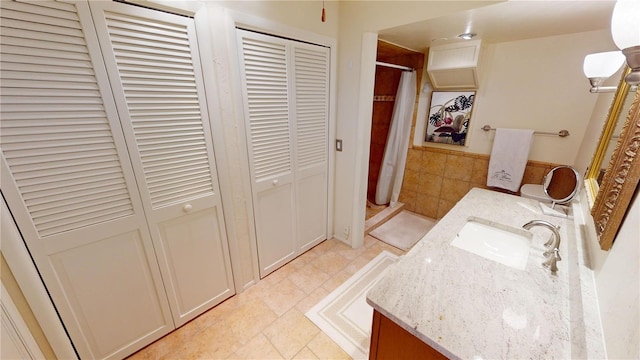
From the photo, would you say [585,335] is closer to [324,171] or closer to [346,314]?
[346,314]

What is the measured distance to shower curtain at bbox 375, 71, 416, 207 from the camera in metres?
2.69

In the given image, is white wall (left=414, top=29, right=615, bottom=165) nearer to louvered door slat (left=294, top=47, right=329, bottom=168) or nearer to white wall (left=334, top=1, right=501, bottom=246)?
white wall (left=334, top=1, right=501, bottom=246)

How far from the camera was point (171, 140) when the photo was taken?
124cm

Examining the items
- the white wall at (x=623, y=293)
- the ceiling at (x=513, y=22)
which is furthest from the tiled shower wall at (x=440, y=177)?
the white wall at (x=623, y=293)

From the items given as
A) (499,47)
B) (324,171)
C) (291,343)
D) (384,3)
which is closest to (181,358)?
(291,343)

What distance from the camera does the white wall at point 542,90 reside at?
5.96 feet

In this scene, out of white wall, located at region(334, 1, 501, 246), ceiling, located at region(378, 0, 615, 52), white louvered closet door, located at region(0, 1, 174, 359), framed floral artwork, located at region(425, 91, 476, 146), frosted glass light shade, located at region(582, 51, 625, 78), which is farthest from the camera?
framed floral artwork, located at region(425, 91, 476, 146)

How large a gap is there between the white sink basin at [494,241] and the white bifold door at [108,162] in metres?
1.48

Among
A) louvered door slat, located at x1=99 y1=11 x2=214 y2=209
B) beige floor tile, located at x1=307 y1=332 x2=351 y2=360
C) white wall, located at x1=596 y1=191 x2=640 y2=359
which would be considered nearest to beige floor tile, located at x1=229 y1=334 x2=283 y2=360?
beige floor tile, located at x1=307 y1=332 x2=351 y2=360

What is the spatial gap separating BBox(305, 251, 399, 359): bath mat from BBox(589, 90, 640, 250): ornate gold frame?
1253 mm

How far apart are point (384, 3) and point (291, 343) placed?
7.55ft

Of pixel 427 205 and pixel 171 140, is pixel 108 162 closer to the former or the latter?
pixel 171 140

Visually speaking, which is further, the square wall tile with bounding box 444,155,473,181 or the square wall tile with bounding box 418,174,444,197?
the square wall tile with bounding box 418,174,444,197

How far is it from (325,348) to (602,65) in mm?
2005
